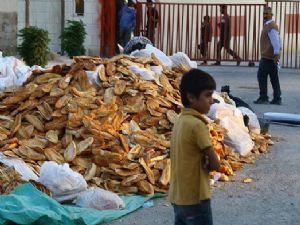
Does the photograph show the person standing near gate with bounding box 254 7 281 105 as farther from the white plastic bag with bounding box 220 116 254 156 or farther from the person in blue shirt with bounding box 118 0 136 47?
the person in blue shirt with bounding box 118 0 136 47

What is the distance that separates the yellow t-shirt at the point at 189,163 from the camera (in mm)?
5332

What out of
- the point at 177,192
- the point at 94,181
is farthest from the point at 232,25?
the point at 177,192

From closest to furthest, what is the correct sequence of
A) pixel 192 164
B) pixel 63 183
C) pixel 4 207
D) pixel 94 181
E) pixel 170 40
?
pixel 192 164 < pixel 4 207 < pixel 63 183 < pixel 94 181 < pixel 170 40

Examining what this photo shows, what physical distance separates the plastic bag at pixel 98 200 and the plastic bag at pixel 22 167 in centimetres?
59

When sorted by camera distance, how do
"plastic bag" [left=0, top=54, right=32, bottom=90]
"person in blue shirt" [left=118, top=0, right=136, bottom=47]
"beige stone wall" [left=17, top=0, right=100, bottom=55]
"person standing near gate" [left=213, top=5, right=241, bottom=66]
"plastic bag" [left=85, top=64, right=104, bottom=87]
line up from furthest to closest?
"beige stone wall" [left=17, top=0, right=100, bottom=55], "person standing near gate" [left=213, top=5, right=241, bottom=66], "person in blue shirt" [left=118, top=0, right=136, bottom=47], "plastic bag" [left=0, top=54, right=32, bottom=90], "plastic bag" [left=85, top=64, right=104, bottom=87]

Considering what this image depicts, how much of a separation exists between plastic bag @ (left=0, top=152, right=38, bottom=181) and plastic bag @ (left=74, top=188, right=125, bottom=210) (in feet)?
1.95

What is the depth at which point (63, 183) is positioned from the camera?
7.81m

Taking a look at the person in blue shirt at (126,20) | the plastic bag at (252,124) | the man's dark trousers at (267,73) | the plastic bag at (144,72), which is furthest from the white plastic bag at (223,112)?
the person in blue shirt at (126,20)

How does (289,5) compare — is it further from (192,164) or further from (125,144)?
(192,164)

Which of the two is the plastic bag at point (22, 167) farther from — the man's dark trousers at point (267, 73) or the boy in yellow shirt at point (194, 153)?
the man's dark trousers at point (267, 73)

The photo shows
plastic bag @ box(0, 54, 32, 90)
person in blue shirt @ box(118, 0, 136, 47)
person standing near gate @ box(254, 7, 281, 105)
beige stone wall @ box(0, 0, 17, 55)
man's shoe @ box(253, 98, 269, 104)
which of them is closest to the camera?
plastic bag @ box(0, 54, 32, 90)

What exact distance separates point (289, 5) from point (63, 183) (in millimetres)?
20046

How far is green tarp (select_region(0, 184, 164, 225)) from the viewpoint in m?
6.98

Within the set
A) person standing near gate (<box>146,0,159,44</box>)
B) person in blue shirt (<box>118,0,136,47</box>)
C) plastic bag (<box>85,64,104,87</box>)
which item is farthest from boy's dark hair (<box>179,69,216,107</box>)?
person standing near gate (<box>146,0,159,44</box>)
